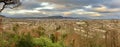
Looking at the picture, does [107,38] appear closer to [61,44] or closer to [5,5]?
[61,44]

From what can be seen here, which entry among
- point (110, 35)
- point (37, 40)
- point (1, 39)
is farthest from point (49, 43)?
point (110, 35)

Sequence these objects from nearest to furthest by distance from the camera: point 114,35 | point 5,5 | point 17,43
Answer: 1. point 17,43
2. point 114,35
3. point 5,5

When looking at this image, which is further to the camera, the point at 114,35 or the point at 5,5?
the point at 5,5

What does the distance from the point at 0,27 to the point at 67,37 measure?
12.8 feet

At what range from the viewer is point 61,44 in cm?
2008

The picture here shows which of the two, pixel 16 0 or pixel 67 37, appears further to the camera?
pixel 16 0

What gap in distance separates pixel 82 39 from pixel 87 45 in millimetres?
923

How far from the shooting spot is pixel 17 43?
19359 mm

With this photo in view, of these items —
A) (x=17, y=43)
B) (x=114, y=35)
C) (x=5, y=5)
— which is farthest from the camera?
(x=5, y=5)

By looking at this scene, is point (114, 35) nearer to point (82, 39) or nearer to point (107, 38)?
point (107, 38)

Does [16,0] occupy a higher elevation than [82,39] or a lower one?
higher

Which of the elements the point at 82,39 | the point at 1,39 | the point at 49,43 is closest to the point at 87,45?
the point at 82,39

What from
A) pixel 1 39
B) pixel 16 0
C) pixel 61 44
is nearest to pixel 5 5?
pixel 16 0

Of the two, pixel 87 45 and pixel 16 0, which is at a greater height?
pixel 16 0
